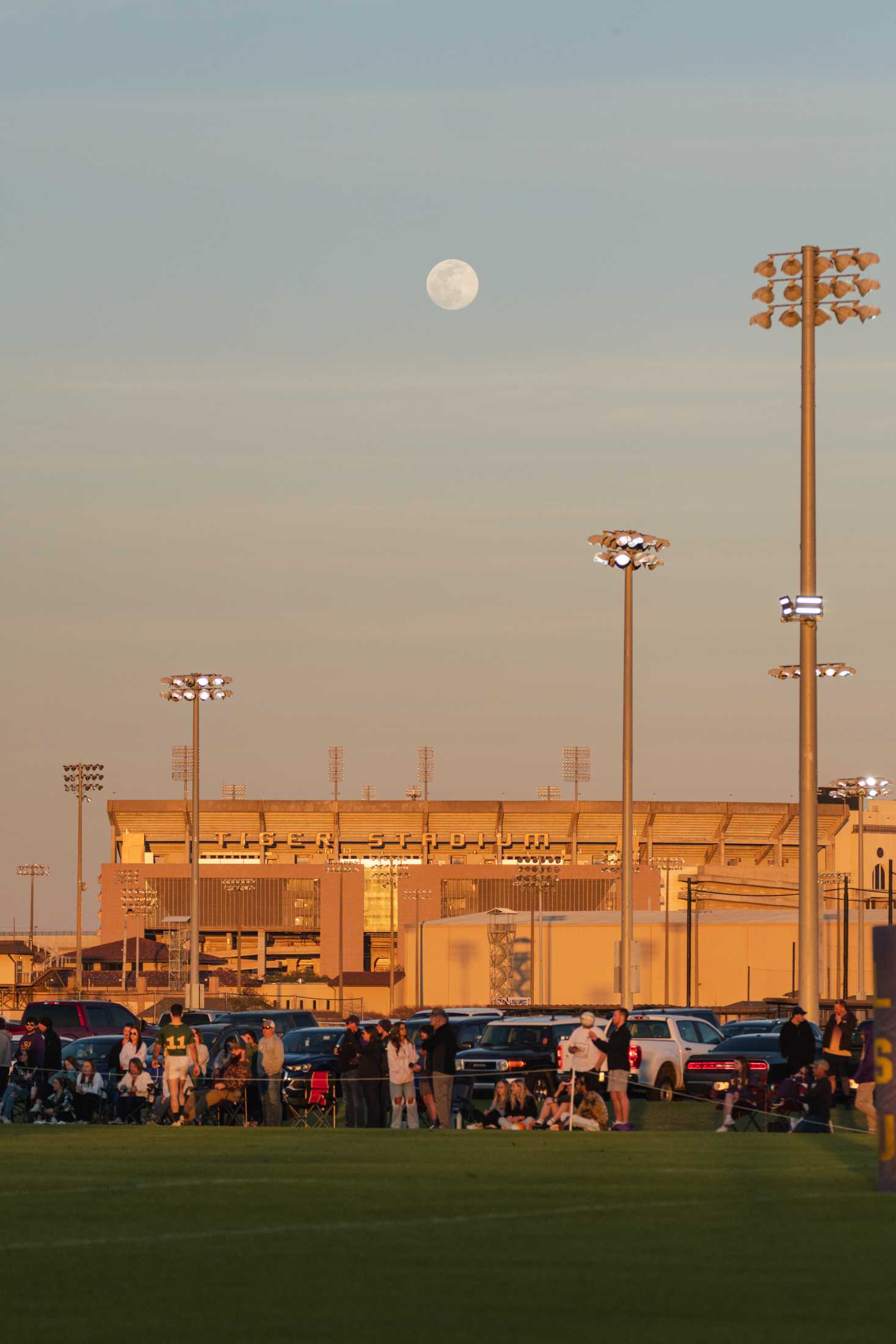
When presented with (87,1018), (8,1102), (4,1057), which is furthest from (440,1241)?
(87,1018)

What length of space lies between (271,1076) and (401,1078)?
2295 mm

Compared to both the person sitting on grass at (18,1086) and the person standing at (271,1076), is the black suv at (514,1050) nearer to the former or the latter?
the person standing at (271,1076)

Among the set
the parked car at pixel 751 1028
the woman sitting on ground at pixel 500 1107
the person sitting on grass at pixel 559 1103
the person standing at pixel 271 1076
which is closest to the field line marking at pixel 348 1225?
the person sitting on grass at pixel 559 1103

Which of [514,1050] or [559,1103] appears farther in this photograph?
[514,1050]

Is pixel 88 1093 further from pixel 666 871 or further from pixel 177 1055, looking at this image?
pixel 666 871

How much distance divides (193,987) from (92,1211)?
152 feet

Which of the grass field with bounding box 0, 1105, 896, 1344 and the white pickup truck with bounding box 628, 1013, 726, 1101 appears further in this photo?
the white pickup truck with bounding box 628, 1013, 726, 1101

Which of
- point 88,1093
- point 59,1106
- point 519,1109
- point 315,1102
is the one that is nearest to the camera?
point 519,1109

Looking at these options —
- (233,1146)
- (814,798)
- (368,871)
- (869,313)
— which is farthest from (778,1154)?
(368,871)

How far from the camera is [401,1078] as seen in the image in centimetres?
2734

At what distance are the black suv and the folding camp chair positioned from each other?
2.88 meters

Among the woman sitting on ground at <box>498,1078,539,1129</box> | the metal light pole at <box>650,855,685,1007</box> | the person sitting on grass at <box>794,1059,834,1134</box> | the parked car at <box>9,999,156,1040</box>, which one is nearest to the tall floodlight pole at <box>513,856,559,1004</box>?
the metal light pole at <box>650,855,685,1007</box>

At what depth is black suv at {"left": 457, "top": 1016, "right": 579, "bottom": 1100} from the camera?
1422 inches

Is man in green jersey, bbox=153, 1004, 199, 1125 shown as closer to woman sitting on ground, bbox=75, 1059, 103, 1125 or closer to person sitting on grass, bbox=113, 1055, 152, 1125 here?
person sitting on grass, bbox=113, 1055, 152, 1125
